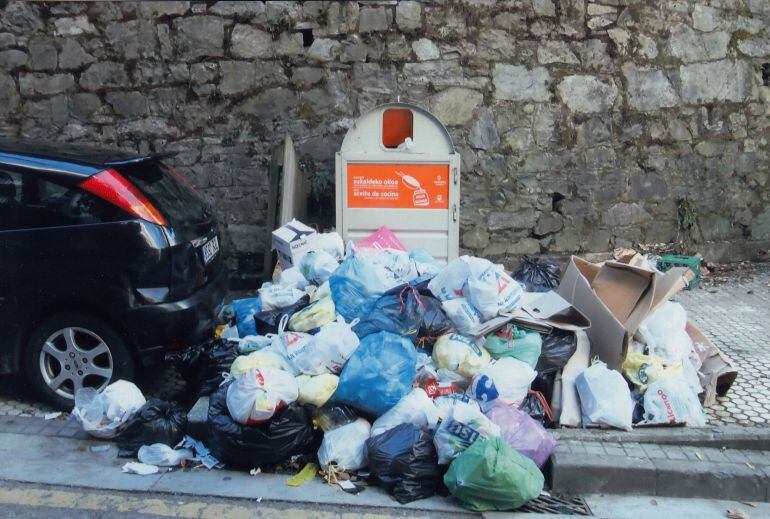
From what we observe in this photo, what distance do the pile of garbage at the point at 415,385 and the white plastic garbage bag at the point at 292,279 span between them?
0.49 feet

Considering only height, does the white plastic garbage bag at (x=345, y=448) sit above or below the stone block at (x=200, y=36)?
below

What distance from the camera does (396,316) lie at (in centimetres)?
431

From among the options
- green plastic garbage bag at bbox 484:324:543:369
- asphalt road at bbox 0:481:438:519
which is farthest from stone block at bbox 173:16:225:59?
asphalt road at bbox 0:481:438:519

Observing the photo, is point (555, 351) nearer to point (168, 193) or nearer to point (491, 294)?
point (491, 294)

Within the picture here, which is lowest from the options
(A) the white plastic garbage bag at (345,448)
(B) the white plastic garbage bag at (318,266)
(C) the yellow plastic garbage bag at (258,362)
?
(A) the white plastic garbage bag at (345,448)

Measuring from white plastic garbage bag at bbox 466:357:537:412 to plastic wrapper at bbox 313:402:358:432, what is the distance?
71 cm

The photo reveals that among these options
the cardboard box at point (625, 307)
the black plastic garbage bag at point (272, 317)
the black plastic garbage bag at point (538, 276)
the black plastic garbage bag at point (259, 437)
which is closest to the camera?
the black plastic garbage bag at point (259, 437)

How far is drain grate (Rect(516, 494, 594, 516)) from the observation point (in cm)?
344

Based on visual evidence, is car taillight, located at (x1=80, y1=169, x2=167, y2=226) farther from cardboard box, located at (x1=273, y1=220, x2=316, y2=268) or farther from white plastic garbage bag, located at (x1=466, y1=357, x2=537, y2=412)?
white plastic garbage bag, located at (x1=466, y1=357, x2=537, y2=412)

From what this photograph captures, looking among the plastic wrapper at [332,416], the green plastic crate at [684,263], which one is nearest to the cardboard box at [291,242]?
the plastic wrapper at [332,416]

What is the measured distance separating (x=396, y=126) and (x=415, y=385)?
244cm

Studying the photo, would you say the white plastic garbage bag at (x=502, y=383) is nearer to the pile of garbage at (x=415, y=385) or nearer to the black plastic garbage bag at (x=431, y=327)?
the pile of garbage at (x=415, y=385)

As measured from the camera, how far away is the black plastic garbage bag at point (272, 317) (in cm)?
461

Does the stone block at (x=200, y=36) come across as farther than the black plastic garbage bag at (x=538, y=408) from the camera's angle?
Yes
